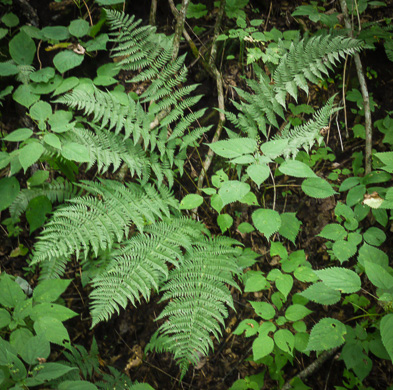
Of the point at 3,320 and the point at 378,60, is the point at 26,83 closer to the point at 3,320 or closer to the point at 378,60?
the point at 3,320

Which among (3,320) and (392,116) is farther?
(392,116)

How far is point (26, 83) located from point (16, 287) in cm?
200

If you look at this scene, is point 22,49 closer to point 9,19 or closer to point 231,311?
point 9,19

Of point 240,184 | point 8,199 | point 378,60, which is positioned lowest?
point 8,199

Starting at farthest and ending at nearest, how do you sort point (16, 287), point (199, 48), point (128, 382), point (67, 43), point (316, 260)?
point (199, 48) < point (67, 43) < point (316, 260) < point (128, 382) < point (16, 287)

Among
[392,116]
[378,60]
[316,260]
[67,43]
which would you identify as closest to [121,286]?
[316,260]

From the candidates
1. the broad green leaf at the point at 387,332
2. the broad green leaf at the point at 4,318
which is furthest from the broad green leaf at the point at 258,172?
the broad green leaf at the point at 4,318

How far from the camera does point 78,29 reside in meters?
3.06

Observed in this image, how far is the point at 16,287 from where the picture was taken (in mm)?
2254

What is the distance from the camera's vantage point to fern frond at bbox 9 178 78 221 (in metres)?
2.71

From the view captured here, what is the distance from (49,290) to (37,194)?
924 mm

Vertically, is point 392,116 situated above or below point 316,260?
above

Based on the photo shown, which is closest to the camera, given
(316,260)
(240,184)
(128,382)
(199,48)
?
(240,184)

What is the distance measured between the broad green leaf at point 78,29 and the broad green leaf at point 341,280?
10.4 feet
